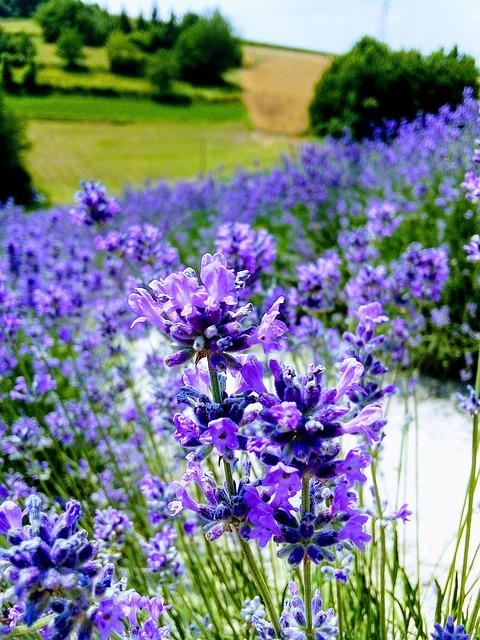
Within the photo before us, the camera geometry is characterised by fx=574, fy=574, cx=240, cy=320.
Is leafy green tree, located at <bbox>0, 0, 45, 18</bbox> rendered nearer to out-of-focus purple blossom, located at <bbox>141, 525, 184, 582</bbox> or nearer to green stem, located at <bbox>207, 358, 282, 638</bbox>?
out-of-focus purple blossom, located at <bbox>141, 525, 184, 582</bbox>

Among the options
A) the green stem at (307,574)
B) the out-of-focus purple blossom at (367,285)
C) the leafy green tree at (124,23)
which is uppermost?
the leafy green tree at (124,23)

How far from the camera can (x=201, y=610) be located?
1896 millimetres

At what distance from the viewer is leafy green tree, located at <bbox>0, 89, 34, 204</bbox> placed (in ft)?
25.7

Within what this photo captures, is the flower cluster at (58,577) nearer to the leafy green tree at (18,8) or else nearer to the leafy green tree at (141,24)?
the leafy green tree at (18,8)

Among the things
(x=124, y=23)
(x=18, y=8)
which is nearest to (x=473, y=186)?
(x=18, y=8)

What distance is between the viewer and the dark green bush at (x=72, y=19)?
348cm

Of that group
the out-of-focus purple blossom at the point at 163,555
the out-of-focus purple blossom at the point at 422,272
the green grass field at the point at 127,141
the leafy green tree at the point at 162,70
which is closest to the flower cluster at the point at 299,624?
the out-of-focus purple blossom at the point at 163,555

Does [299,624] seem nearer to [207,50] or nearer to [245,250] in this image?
[245,250]

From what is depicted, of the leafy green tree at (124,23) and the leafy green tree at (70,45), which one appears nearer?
the leafy green tree at (70,45)

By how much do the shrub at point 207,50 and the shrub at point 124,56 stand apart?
0.44 metres

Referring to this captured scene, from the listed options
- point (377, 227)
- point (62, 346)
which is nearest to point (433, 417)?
point (377, 227)

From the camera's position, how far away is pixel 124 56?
5.57m

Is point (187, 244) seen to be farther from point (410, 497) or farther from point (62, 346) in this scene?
point (410, 497)

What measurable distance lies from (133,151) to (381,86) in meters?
4.38
